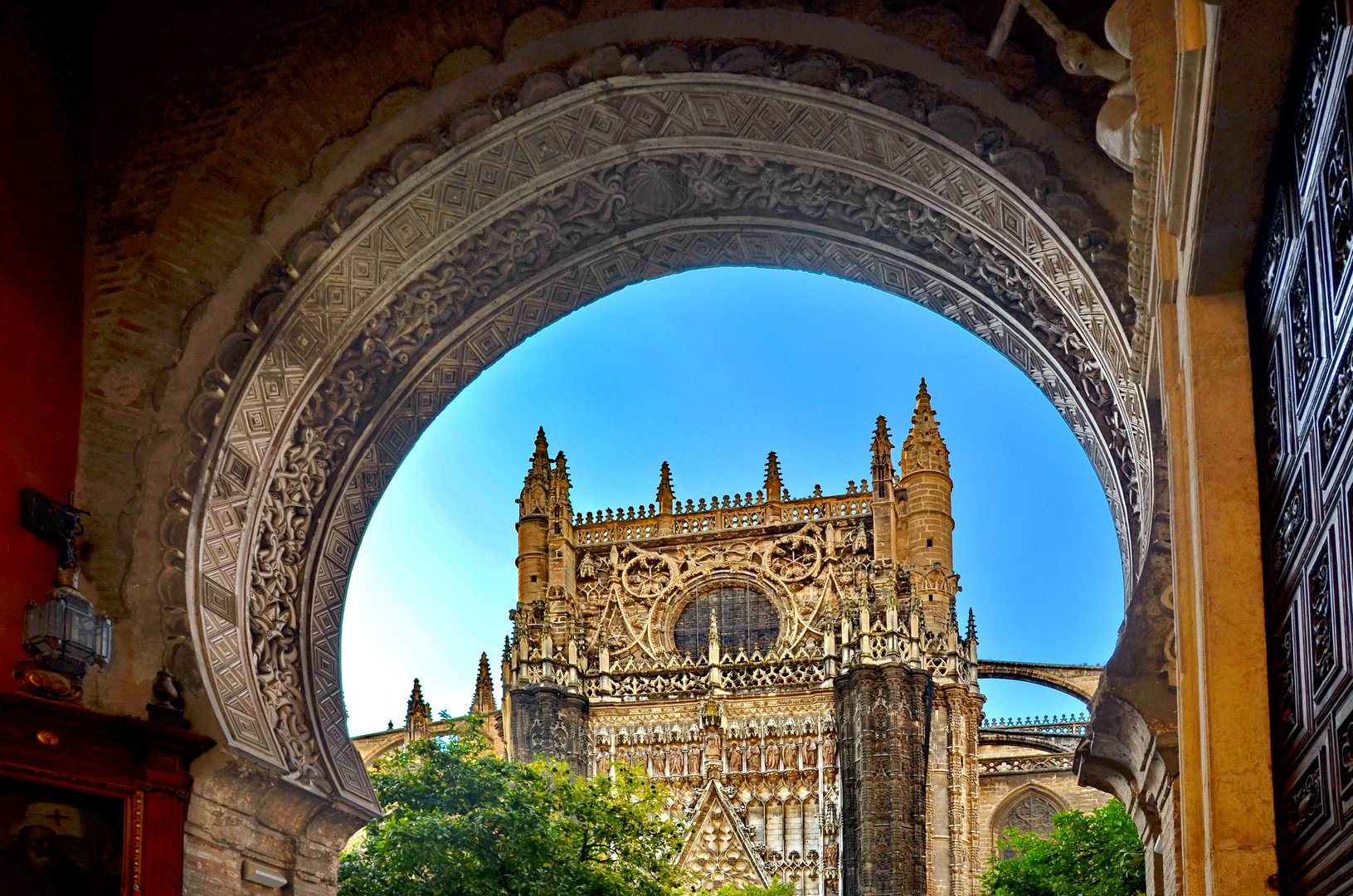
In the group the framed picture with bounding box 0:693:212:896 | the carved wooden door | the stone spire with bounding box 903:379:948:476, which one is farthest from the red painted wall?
the stone spire with bounding box 903:379:948:476

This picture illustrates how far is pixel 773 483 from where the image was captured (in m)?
35.9

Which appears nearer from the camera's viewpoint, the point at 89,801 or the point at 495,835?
the point at 89,801

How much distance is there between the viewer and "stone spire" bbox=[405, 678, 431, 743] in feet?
109

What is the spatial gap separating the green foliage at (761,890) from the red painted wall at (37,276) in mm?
22909

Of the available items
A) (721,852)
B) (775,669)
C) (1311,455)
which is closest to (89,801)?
(1311,455)

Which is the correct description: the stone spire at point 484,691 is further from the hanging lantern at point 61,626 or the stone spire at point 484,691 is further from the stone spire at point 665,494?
the hanging lantern at point 61,626

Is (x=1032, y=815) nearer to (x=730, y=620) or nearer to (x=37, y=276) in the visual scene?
(x=730, y=620)

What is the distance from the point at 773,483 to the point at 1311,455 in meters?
32.2

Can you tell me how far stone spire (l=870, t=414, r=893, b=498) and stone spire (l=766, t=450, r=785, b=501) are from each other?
247cm

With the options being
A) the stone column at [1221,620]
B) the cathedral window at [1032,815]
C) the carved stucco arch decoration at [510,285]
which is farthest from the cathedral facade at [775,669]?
the stone column at [1221,620]

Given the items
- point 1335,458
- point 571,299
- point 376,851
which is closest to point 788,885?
point 376,851

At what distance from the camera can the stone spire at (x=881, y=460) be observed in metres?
34.2

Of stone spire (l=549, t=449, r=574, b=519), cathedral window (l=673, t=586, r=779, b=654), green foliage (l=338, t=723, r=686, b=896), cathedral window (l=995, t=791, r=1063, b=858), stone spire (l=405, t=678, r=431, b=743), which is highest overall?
stone spire (l=549, t=449, r=574, b=519)

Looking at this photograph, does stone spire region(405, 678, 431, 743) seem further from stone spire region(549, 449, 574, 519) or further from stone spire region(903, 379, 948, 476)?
stone spire region(903, 379, 948, 476)
